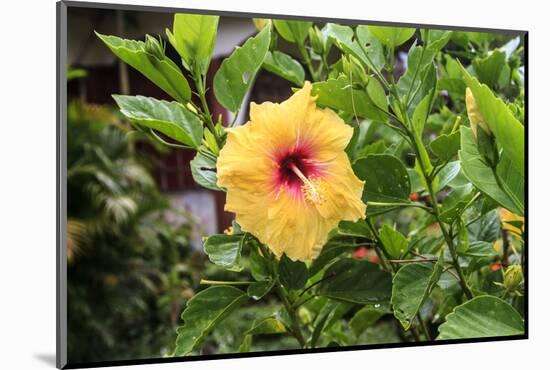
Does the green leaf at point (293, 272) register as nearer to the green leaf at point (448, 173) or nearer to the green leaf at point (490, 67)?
the green leaf at point (448, 173)

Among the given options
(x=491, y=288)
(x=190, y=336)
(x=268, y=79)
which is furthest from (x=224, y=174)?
(x=268, y=79)

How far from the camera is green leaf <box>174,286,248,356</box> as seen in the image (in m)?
0.89

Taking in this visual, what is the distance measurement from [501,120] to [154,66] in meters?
0.35

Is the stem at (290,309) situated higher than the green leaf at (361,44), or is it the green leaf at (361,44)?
the green leaf at (361,44)

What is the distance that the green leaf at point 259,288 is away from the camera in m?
0.90

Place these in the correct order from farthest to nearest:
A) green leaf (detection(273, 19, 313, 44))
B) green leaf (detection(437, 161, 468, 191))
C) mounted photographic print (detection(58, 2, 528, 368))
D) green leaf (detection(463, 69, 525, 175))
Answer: green leaf (detection(273, 19, 313, 44)) → green leaf (detection(437, 161, 468, 191)) → mounted photographic print (detection(58, 2, 528, 368)) → green leaf (detection(463, 69, 525, 175))

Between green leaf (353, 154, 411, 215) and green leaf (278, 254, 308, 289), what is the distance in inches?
3.9

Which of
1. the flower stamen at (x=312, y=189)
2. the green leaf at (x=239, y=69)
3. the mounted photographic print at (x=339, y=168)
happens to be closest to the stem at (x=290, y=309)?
the mounted photographic print at (x=339, y=168)

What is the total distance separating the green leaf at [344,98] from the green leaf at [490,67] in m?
0.27

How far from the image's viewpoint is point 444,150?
91cm

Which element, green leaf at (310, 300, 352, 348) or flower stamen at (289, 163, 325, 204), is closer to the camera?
flower stamen at (289, 163, 325, 204)

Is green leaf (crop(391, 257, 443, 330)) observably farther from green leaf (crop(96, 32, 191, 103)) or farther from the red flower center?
green leaf (crop(96, 32, 191, 103))

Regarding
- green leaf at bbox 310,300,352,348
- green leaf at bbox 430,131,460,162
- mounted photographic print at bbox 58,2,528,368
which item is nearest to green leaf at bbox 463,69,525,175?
Answer: mounted photographic print at bbox 58,2,528,368
